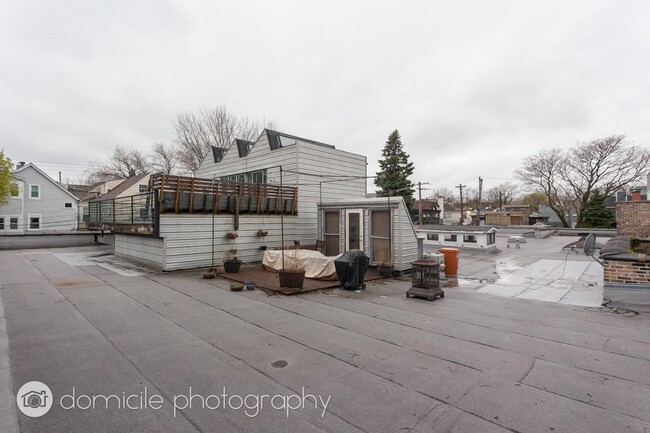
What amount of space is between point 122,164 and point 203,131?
1564cm

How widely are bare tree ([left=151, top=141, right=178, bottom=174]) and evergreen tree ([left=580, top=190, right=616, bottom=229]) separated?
148 ft

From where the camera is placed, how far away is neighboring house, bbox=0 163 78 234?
27141 mm

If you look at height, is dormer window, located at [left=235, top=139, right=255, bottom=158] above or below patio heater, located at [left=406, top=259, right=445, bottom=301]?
above

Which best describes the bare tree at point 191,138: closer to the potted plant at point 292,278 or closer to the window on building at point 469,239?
the window on building at point 469,239

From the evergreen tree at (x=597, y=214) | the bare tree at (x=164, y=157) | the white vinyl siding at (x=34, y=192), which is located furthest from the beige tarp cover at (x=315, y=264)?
the evergreen tree at (x=597, y=214)

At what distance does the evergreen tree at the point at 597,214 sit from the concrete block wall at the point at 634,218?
Result: 24463mm

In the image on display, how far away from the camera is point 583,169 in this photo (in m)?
32.8

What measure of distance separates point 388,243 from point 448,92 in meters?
9.26

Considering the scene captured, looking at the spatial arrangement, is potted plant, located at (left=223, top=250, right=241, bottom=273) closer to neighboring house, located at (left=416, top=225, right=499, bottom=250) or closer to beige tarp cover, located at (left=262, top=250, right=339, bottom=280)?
beige tarp cover, located at (left=262, top=250, right=339, bottom=280)

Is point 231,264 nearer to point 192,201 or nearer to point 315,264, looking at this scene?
point 192,201

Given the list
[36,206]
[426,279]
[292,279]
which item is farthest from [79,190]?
[426,279]

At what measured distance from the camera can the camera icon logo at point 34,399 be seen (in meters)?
2.61

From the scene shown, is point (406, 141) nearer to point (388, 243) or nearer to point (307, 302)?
point (388, 243)

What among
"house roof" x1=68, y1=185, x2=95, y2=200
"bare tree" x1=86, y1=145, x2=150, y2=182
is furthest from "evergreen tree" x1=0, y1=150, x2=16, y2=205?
"house roof" x1=68, y1=185, x2=95, y2=200
